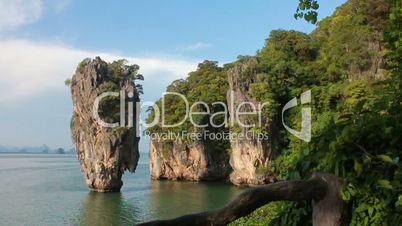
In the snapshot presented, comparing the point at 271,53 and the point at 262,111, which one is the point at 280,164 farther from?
the point at 271,53

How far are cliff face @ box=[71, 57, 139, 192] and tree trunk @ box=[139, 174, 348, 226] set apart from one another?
99.9 ft

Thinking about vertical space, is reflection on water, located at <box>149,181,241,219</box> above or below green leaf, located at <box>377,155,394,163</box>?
below

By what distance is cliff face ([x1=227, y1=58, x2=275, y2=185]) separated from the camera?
32.3m

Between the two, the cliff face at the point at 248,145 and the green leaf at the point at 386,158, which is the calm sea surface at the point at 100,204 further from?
the green leaf at the point at 386,158

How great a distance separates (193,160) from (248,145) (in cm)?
945

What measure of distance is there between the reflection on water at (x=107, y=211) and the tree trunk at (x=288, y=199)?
648 inches

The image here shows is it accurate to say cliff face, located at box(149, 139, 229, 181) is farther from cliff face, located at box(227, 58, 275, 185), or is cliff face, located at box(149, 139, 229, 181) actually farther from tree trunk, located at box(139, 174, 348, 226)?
tree trunk, located at box(139, 174, 348, 226)

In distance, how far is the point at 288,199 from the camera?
69.3 inches

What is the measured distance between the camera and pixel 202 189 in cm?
3312

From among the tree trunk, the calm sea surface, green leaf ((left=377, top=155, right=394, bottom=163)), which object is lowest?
the calm sea surface

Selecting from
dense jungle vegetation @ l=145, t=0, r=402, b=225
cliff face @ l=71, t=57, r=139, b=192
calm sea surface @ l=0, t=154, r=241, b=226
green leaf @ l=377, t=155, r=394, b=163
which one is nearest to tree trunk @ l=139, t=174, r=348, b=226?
dense jungle vegetation @ l=145, t=0, r=402, b=225

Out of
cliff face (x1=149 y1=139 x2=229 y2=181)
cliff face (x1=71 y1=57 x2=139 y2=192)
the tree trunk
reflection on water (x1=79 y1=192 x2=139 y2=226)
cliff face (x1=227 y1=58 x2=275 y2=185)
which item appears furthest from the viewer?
cliff face (x1=149 y1=139 x2=229 y2=181)

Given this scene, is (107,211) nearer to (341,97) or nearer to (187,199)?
(187,199)

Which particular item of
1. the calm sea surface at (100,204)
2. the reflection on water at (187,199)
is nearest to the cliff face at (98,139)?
the calm sea surface at (100,204)
